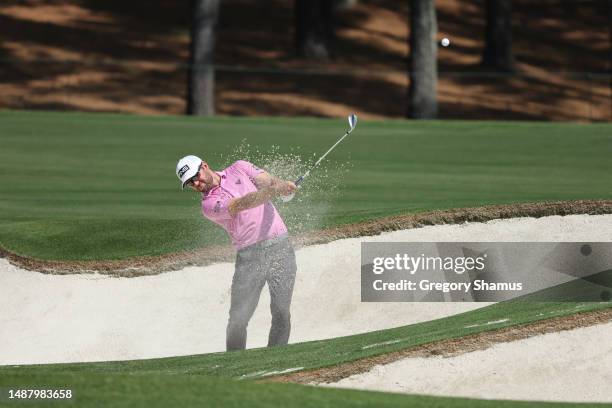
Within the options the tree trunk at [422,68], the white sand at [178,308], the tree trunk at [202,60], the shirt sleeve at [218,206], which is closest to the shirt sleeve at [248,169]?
the shirt sleeve at [218,206]

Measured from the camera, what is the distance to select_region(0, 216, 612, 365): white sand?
51.5 feet

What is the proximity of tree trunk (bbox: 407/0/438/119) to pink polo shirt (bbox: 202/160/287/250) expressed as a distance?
77.0 feet

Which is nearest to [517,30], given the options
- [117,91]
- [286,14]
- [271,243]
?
[286,14]

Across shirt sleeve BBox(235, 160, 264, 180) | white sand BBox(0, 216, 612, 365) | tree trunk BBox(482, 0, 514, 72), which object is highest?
tree trunk BBox(482, 0, 514, 72)

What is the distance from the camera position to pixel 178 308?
16.0 m

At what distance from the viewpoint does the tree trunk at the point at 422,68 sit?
36.9 metres

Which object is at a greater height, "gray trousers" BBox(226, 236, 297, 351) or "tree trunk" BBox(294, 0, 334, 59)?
"tree trunk" BBox(294, 0, 334, 59)

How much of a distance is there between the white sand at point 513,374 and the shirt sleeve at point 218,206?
9.94 ft

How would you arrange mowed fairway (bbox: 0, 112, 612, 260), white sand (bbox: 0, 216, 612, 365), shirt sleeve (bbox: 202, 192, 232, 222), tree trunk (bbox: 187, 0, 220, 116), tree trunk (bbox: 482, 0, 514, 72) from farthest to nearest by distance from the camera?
tree trunk (bbox: 482, 0, 514, 72) → tree trunk (bbox: 187, 0, 220, 116) → mowed fairway (bbox: 0, 112, 612, 260) → white sand (bbox: 0, 216, 612, 365) → shirt sleeve (bbox: 202, 192, 232, 222)

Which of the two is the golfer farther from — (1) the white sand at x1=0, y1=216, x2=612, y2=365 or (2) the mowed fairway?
(2) the mowed fairway

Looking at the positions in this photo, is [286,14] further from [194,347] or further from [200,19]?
[194,347]

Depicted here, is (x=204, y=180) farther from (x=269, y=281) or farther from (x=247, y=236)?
(x=269, y=281)

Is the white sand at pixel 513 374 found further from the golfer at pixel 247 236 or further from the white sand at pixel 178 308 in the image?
the white sand at pixel 178 308

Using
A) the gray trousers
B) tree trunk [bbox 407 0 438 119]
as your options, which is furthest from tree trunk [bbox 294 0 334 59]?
the gray trousers
